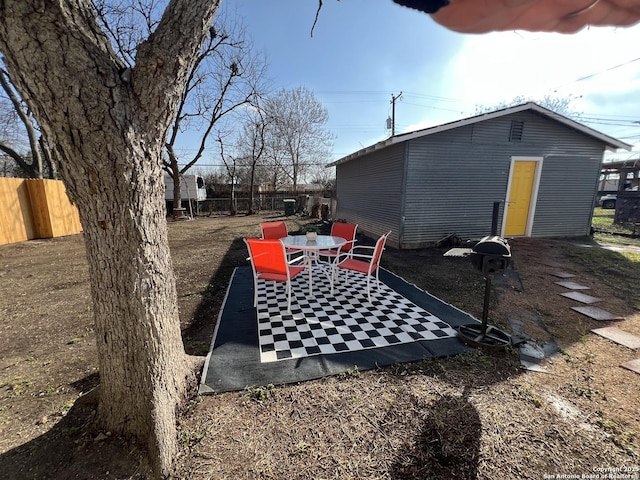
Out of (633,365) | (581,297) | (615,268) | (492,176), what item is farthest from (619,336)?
(492,176)

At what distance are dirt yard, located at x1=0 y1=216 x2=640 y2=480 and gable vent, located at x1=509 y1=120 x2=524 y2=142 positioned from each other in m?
5.53

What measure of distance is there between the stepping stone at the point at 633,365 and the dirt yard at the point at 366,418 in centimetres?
5

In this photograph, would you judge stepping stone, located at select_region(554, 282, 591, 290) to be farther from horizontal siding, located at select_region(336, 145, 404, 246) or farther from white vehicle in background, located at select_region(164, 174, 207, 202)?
white vehicle in background, located at select_region(164, 174, 207, 202)

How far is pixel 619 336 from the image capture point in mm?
2717

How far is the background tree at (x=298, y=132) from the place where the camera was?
20.7 m

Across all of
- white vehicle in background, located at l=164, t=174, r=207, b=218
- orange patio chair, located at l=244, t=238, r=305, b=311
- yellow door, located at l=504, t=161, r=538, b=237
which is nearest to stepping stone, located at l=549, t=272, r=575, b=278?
yellow door, located at l=504, t=161, r=538, b=237

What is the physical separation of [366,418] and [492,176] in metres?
7.35

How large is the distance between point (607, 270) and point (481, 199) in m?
2.92

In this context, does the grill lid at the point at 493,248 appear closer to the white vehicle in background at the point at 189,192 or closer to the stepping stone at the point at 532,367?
the stepping stone at the point at 532,367

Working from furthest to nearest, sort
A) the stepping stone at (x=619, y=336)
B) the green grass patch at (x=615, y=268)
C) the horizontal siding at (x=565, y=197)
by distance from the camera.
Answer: the horizontal siding at (x=565, y=197), the green grass patch at (x=615, y=268), the stepping stone at (x=619, y=336)

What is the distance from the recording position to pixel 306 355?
238 centimetres

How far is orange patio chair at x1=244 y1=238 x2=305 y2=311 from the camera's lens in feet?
9.96

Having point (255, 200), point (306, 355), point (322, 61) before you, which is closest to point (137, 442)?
point (306, 355)

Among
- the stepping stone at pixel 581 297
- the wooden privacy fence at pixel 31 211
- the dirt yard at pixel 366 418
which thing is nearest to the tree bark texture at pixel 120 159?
the dirt yard at pixel 366 418
